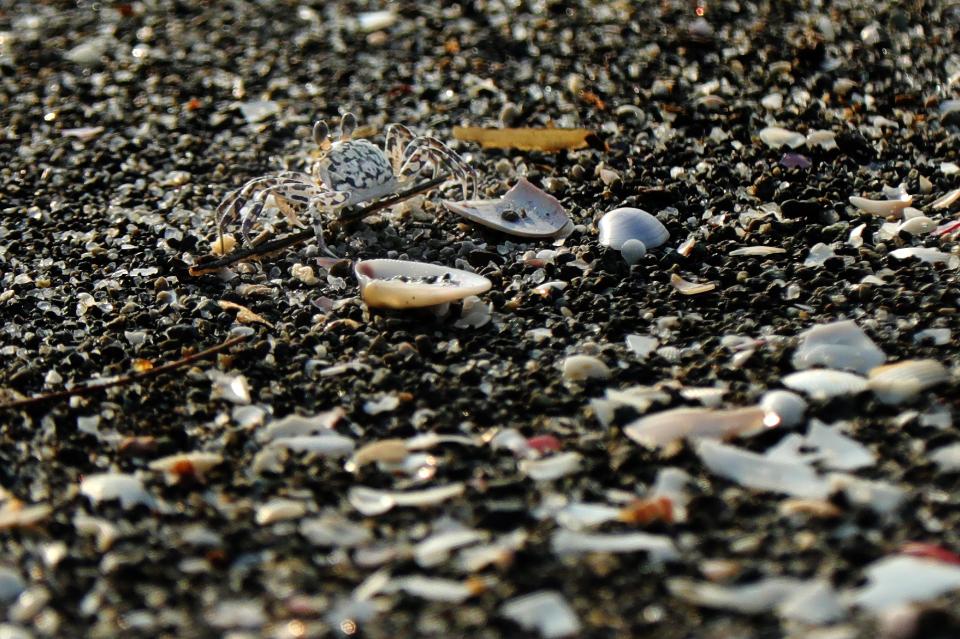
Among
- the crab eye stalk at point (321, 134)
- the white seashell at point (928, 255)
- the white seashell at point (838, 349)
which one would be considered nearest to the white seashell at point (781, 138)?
the white seashell at point (928, 255)

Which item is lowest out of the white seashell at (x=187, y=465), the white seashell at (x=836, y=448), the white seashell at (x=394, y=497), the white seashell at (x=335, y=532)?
the white seashell at (x=187, y=465)

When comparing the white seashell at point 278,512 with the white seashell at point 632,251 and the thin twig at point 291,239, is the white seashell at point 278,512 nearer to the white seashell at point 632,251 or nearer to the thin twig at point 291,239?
the thin twig at point 291,239

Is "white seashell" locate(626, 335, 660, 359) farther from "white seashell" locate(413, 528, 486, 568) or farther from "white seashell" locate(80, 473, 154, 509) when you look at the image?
"white seashell" locate(80, 473, 154, 509)

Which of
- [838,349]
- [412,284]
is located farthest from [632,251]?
[838,349]

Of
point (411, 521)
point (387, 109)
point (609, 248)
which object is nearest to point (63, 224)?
point (387, 109)

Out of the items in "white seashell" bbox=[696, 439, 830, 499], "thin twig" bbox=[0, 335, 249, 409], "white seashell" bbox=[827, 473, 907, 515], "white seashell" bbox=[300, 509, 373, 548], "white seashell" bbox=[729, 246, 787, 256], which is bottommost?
"thin twig" bbox=[0, 335, 249, 409]

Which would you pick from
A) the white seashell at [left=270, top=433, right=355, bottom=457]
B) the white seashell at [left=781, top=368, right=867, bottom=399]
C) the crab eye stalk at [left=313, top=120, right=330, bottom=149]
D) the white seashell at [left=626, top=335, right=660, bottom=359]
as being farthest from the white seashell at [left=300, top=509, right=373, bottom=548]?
the crab eye stalk at [left=313, top=120, right=330, bottom=149]
